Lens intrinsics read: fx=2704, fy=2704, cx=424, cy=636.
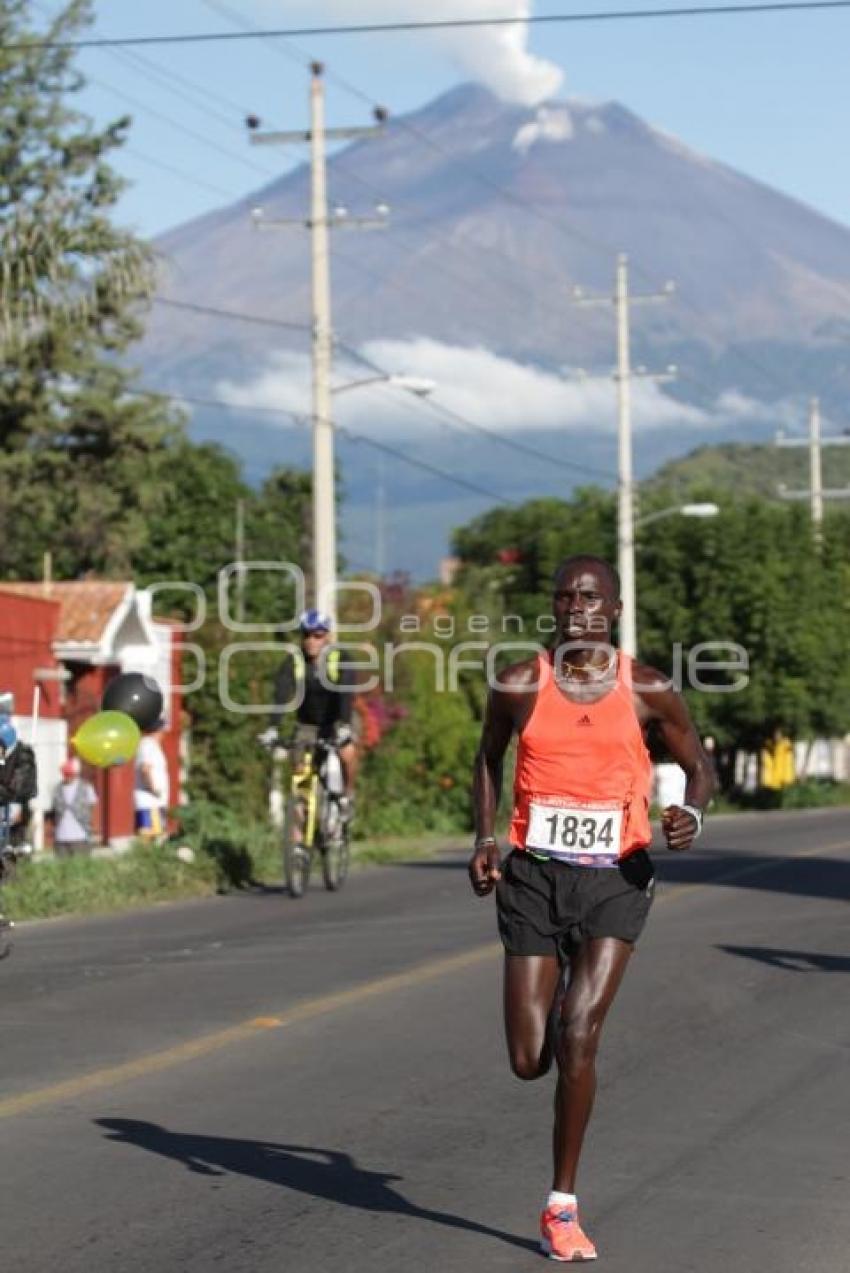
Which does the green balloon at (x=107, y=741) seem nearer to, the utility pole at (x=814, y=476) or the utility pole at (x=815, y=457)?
the utility pole at (x=814, y=476)

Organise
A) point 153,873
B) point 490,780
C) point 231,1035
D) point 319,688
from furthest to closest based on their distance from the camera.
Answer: point 153,873 < point 319,688 < point 231,1035 < point 490,780

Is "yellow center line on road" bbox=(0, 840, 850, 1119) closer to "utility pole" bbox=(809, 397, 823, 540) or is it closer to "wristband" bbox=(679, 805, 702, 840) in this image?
"wristband" bbox=(679, 805, 702, 840)

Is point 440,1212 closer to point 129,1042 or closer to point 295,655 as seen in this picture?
point 129,1042

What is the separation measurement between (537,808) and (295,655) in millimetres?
12695

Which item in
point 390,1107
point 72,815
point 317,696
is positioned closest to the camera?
point 390,1107

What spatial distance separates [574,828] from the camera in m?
7.95

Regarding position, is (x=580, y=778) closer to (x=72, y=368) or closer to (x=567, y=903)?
(x=567, y=903)

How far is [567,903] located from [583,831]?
0.22 m

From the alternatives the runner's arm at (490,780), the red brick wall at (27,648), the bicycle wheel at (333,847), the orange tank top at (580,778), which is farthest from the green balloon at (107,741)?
the red brick wall at (27,648)

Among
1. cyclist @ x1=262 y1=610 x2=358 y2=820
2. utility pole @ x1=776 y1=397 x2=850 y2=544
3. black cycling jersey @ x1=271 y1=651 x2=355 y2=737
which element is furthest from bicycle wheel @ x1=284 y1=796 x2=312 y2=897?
utility pole @ x1=776 y1=397 x2=850 y2=544

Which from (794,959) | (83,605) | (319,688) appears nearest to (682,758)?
(794,959)

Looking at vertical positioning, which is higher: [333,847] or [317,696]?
[317,696]

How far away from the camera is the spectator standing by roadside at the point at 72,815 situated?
31297 millimetres

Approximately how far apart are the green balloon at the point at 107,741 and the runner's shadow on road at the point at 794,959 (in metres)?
7.06
